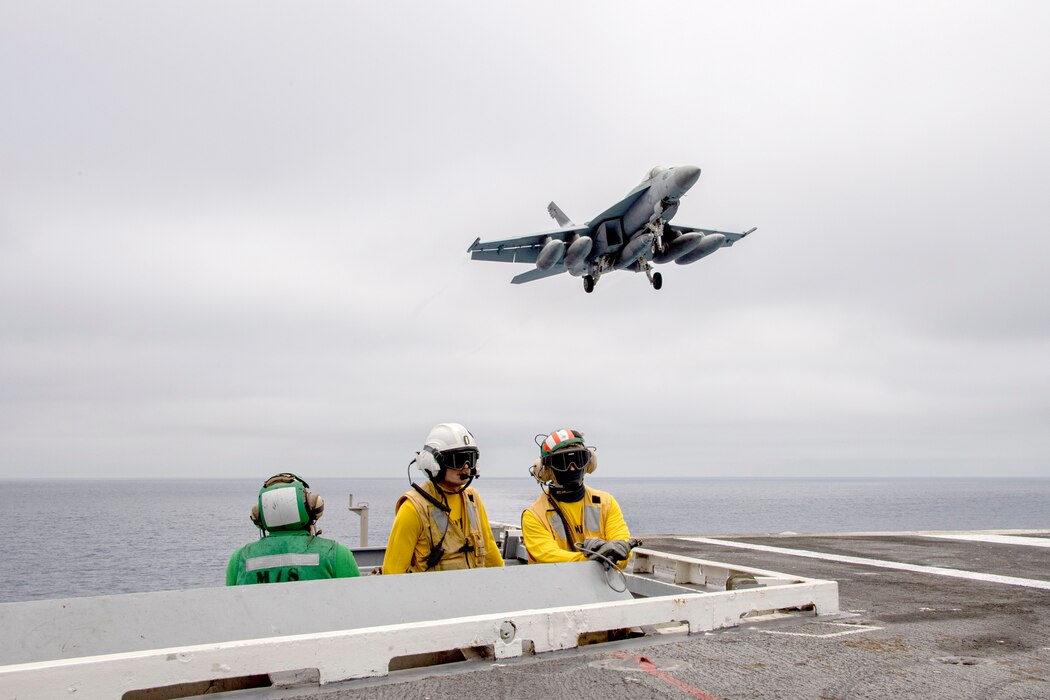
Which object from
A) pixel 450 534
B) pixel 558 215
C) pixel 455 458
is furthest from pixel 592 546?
pixel 558 215

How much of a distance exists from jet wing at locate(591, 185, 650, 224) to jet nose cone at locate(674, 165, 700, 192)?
11.2 ft

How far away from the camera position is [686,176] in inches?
1146

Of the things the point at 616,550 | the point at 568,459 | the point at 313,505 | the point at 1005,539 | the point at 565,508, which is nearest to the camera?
the point at 313,505

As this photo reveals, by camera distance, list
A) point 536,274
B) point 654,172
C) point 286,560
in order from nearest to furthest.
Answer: point 286,560, point 654,172, point 536,274

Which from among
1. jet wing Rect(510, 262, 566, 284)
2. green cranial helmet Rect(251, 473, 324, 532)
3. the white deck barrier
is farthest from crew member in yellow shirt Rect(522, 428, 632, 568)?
jet wing Rect(510, 262, 566, 284)

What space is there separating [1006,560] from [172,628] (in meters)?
12.4

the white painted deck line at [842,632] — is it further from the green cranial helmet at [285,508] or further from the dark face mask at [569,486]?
the green cranial helmet at [285,508]

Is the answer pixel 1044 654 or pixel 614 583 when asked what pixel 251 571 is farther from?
pixel 1044 654

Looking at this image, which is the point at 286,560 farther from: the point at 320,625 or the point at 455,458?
the point at 455,458

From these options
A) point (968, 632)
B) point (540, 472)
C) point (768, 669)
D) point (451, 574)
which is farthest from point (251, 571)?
point (968, 632)

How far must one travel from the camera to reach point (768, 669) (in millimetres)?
4184

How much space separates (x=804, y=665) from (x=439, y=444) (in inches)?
116

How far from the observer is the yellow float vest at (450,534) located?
554cm

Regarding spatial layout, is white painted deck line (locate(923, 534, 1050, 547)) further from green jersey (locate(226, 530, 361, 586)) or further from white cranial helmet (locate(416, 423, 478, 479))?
Result: green jersey (locate(226, 530, 361, 586))
